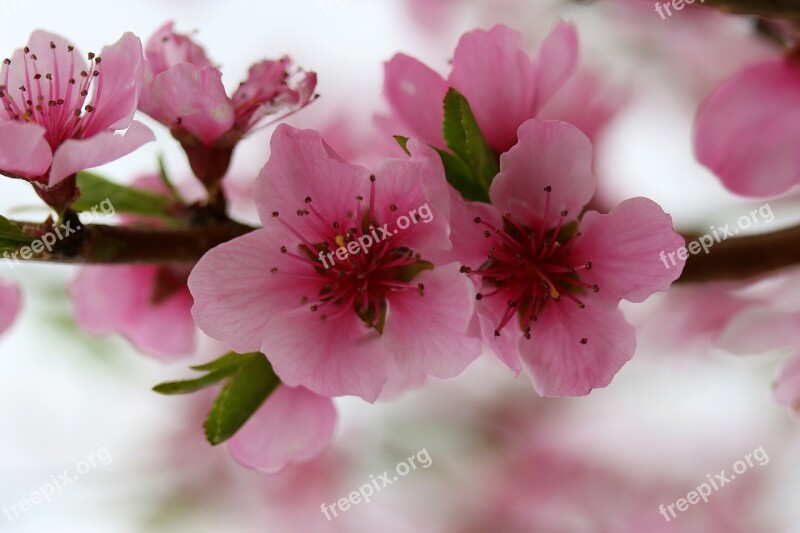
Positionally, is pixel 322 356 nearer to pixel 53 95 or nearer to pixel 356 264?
pixel 356 264

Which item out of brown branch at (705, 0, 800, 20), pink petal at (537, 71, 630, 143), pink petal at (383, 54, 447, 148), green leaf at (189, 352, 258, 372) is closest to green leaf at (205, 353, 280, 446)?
green leaf at (189, 352, 258, 372)

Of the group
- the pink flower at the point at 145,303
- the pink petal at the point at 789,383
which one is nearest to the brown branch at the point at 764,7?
the pink petal at the point at 789,383

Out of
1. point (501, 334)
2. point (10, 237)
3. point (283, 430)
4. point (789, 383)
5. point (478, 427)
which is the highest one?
point (10, 237)

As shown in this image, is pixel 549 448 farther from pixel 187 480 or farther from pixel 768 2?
pixel 768 2

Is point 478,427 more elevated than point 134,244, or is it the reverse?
point 134,244

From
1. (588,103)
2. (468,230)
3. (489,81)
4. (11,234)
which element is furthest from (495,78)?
(588,103)

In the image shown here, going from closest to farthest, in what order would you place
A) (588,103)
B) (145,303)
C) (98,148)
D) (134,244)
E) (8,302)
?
(98,148) < (134,244) < (8,302) < (145,303) < (588,103)

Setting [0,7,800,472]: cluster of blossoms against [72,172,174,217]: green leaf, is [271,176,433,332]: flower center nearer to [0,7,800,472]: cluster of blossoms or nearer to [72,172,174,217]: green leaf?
[0,7,800,472]: cluster of blossoms

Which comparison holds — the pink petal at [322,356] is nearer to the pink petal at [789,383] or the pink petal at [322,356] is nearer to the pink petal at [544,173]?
the pink petal at [544,173]
